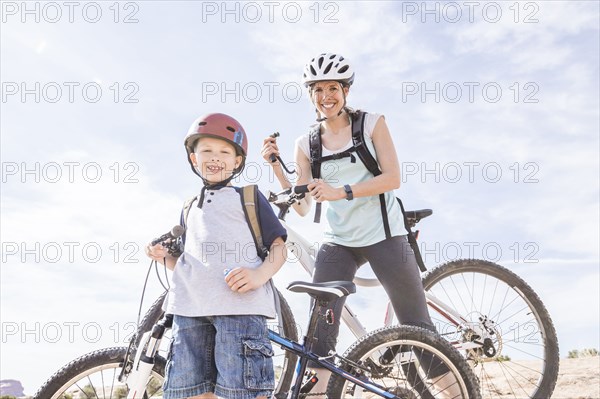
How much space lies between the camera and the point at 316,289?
3607 millimetres

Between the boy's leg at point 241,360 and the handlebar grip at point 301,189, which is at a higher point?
the handlebar grip at point 301,189

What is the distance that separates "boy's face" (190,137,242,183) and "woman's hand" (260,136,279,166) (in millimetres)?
892

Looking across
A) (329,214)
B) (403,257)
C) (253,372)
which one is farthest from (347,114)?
(253,372)

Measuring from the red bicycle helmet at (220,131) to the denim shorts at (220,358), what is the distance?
952 millimetres

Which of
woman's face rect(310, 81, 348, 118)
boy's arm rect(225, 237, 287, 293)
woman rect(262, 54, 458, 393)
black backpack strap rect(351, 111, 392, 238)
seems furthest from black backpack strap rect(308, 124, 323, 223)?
boy's arm rect(225, 237, 287, 293)

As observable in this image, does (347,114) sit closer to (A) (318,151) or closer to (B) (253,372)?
(A) (318,151)

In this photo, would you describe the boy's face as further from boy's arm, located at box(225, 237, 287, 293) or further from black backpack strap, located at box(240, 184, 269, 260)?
boy's arm, located at box(225, 237, 287, 293)

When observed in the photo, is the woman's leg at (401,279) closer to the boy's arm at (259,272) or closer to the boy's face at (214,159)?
the boy's arm at (259,272)

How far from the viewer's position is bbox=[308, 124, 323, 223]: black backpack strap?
4.46 meters

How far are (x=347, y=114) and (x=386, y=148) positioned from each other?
45 centimetres

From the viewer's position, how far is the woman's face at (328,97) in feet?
14.8

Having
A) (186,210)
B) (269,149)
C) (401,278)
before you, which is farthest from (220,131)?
(401,278)

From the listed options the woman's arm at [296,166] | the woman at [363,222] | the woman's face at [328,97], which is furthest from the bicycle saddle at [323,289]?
the woman's face at [328,97]

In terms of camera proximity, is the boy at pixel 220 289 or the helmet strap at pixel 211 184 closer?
the boy at pixel 220 289
